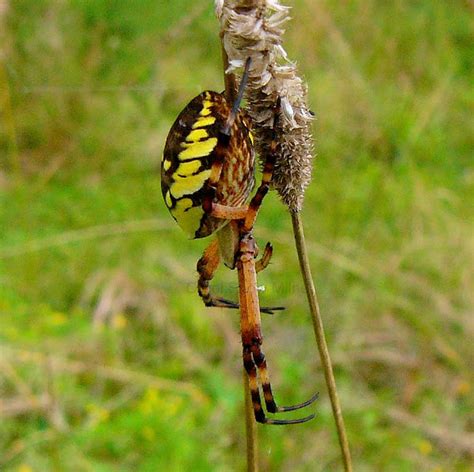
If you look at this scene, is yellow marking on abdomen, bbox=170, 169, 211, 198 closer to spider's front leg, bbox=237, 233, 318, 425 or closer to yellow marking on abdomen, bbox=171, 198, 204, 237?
yellow marking on abdomen, bbox=171, 198, 204, 237

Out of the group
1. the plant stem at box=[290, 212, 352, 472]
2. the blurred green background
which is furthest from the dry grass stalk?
the blurred green background

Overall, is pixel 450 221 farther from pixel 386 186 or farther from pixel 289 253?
pixel 289 253

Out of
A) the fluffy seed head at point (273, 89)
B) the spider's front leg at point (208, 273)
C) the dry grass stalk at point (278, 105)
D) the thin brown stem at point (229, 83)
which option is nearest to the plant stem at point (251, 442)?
the dry grass stalk at point (278, 105)

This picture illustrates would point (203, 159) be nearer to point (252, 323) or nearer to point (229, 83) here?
point (229, 83)

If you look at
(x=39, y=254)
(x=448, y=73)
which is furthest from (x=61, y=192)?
(x=448, y=73)

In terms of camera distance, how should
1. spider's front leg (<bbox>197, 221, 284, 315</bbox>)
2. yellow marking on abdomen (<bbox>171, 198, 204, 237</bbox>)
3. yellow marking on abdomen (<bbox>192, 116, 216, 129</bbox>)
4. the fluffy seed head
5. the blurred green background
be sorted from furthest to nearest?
the blurred green background < spider's front leg (<bbox>197, 221, 284, 315</bbox>) < yellow marking on abdomen (<bbox>171, 198, 204, 237</bbox>) < yellow marking on abdomen (<bbox>192, 116, 216, 129</bbox>) < the fluffy seed head

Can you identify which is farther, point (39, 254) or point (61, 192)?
point (61, 192)

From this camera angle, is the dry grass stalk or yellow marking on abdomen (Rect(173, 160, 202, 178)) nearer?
the dry grass stalk

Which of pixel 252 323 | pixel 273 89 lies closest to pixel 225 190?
pixel 252 323
